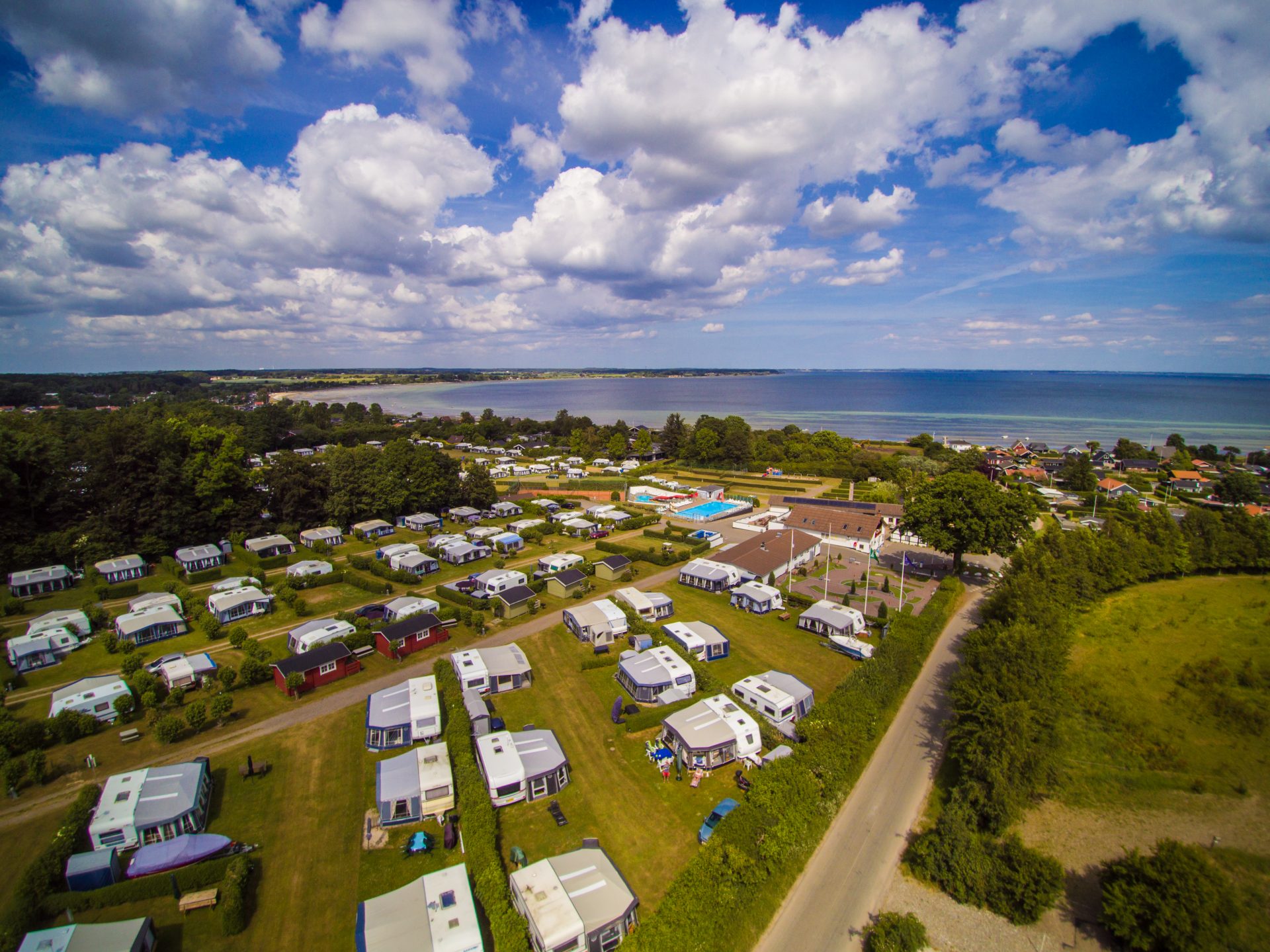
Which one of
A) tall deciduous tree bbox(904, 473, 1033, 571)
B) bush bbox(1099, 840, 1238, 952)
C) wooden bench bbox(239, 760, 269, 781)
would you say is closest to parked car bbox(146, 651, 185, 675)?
wooden bench bbox(239, 760, 269, 781)

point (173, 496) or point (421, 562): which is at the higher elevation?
point (173, 496)

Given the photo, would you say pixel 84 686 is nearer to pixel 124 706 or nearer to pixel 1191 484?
pixel 124 706

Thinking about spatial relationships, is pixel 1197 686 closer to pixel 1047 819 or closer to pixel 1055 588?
pixel 1055 588

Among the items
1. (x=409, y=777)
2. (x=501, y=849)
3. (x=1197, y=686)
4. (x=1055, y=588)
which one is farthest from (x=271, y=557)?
(x=1197, y=686)

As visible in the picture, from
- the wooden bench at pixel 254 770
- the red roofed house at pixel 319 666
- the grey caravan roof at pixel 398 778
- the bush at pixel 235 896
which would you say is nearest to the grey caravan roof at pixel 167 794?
the wooden bench at pixel 254 770

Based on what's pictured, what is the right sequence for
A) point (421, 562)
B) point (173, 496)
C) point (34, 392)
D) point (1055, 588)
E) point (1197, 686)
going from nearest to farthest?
point (1197, 686) → point (1055, 588) → point (421, 562) → point (173, 496) → point (34, 392)

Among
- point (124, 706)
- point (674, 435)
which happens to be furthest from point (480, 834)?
point (674, 435)

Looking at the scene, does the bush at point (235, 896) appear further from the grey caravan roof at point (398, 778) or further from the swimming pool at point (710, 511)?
the swimming pool at point (710, 511)
